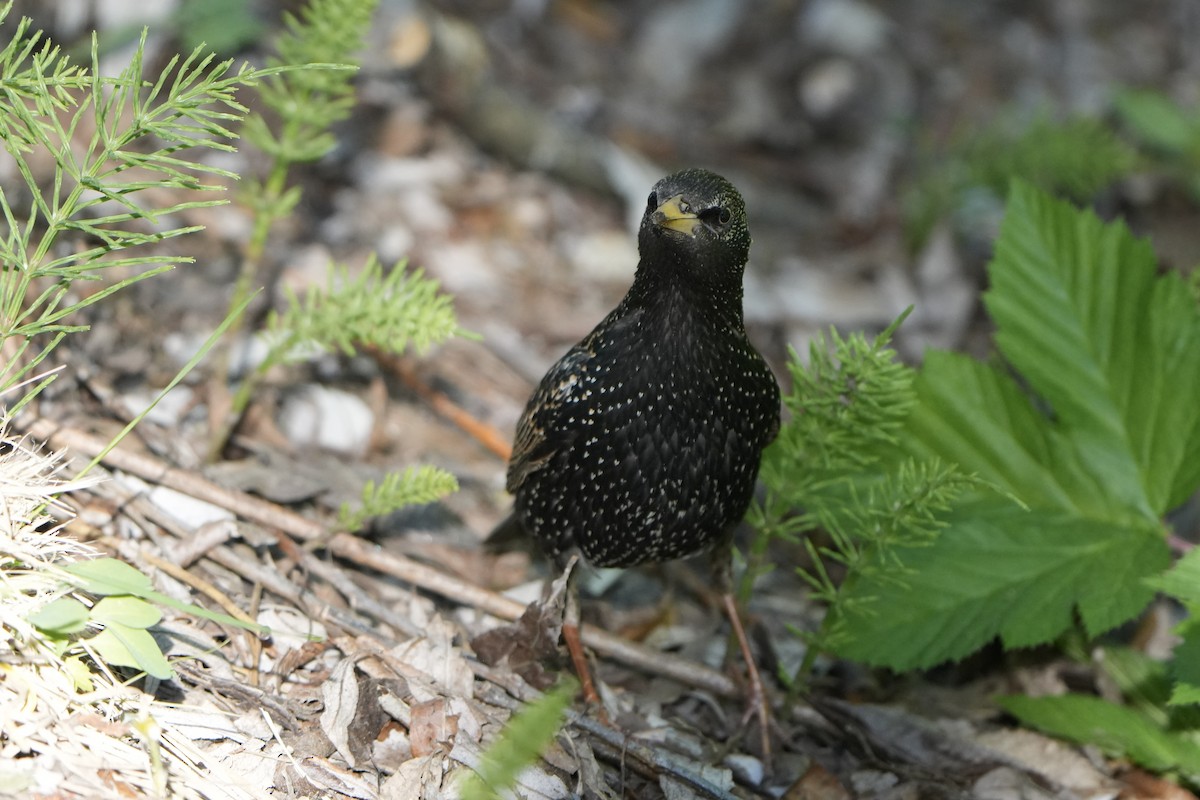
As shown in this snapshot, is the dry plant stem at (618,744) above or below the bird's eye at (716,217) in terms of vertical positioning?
below

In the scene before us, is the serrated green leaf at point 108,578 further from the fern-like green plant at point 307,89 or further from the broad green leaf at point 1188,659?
the broad green leaf at point 1188,659

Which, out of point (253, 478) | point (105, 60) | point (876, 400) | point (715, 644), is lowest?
point (715, 644)

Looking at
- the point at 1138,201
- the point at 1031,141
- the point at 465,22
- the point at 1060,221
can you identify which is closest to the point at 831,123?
the point at 1031,141

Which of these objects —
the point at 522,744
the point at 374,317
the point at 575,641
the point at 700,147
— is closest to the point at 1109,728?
the point at 575,641

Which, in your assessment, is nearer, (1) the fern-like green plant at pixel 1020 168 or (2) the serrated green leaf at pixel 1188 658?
(2) the serrated green leaf at pixel 1188 658

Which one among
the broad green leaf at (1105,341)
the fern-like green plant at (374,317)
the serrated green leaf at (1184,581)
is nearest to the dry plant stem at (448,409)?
the fern-like green plant at (374,317)

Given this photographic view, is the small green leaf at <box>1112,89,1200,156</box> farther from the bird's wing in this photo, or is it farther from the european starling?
the bird's wing

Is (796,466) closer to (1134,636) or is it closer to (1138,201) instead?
(1134,636)

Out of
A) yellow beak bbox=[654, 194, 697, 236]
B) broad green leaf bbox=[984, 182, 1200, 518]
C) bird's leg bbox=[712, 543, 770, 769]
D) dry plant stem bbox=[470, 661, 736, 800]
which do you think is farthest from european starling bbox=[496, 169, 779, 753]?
broad green leaf bbox=[984, 182, 1200, 518]
